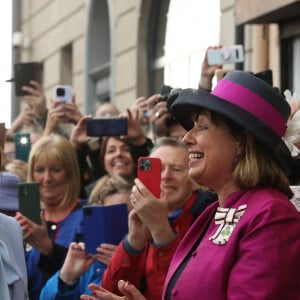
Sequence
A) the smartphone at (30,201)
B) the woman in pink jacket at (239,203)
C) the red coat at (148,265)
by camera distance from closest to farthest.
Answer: the woman in pink jacket at (239,203)
the red coat at (148,265)
the smartphone at (30,201)

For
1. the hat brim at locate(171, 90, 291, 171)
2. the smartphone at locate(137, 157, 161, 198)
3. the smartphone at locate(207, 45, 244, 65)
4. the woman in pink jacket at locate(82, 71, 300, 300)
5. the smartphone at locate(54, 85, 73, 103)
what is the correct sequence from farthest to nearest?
the smartphone at locate(54, 85, 73, 103), the smartphone at locate(207, 45, 244, 65), the smartphone at locate(137, 157, 161, 198), the hat brim at locate(171, 90, 291, 171), the woman in pink jacket at locate(82, 71, 300, 300)

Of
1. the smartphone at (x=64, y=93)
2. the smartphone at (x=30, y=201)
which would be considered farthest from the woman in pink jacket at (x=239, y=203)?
the smartphone at (x=64, y=93)

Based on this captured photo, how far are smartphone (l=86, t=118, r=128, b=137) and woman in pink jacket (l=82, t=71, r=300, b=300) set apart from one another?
288 cm

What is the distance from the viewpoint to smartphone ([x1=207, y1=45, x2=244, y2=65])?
680 cm

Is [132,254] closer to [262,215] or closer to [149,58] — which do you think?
[262,215]

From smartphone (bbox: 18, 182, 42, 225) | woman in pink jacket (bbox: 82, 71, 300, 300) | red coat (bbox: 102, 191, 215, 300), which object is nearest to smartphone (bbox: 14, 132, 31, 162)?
smartphone (bbox: 18, 182, 42, 225)

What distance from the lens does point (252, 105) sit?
3.93 m

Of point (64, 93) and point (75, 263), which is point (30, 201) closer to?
point (75, 263)

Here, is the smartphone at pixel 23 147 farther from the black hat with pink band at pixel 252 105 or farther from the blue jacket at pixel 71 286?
the black hat with pink band at pixel 252 105

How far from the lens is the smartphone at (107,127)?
7047 millimetres

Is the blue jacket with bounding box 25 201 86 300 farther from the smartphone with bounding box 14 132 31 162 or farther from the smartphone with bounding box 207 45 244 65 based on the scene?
the smartphone with bounding box 14 132 31 162

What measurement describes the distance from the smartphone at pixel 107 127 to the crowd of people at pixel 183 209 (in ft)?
0.16

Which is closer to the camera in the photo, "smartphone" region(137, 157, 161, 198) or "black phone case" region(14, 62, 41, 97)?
"smartphone" region(137, 157, 161, 198)

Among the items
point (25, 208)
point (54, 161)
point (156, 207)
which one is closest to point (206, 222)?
point (156, 207)
